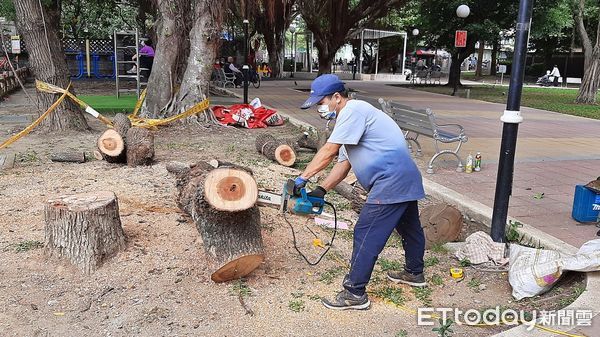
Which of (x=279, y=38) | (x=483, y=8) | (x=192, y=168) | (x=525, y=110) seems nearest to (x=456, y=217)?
(x=192, y=168)

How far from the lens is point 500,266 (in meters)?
4.13

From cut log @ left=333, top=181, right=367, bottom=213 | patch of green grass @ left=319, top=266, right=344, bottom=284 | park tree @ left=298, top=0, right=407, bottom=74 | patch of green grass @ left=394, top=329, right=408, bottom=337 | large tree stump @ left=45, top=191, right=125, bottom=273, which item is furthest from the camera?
park tree @ left=298, top=0, right=407, bottom=74

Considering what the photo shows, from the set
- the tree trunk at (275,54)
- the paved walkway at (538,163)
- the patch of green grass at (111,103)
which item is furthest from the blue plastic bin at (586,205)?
the tree trunk at (275,54)

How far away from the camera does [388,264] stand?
4.26 meters

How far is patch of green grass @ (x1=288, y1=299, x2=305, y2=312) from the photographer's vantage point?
3.45m

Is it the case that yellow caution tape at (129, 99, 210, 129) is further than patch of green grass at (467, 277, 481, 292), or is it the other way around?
yellow caution tape at (129, 99, 210, 129)

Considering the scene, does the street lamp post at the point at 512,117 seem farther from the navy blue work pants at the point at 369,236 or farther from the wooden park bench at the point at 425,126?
the wooden park bench at the point at 425,126

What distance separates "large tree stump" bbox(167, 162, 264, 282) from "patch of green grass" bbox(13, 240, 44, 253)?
1.51 m

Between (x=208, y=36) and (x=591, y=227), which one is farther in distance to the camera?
(x=208, y=36)

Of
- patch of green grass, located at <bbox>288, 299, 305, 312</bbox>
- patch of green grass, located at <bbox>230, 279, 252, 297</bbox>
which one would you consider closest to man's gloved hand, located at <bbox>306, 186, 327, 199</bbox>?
patch of green grass, located at <bbox>288, 299, 305, 312</bbox>

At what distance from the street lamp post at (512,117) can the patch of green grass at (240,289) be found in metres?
2.13

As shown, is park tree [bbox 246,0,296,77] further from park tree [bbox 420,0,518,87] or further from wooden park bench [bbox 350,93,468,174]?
wooden park bench [bbox 350,93,468,174]

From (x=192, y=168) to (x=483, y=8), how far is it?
2137cm

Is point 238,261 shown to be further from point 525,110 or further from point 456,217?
point 525,110
